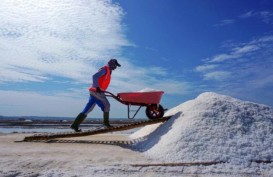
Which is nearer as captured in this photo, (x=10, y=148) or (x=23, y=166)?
(x=23, y=166)

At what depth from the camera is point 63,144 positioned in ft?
28.1

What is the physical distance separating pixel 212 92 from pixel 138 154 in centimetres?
332

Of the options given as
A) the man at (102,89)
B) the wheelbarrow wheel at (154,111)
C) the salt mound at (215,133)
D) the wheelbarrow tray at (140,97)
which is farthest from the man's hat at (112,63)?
the salt mound at (215,133)

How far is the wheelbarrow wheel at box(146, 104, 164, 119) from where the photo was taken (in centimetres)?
927

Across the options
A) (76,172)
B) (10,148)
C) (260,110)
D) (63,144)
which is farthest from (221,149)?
(10,148)

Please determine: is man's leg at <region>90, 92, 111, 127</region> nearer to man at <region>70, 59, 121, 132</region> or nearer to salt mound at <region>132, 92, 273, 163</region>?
man at <region>70, 59, 121, 132</region>

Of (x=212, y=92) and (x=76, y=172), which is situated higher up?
(x=212, y=92)

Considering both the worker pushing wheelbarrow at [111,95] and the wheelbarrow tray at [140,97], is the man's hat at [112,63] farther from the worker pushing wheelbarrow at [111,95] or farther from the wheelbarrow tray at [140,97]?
the wheelbarrow tray at [140,97]

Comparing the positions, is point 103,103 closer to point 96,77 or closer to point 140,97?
point 96,77

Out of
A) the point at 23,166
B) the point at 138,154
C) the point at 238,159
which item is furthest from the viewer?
the point at 138,154

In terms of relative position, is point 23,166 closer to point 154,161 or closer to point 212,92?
point 154,161

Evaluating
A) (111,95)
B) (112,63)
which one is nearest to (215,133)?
(111,95)

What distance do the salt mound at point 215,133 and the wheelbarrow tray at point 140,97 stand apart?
31.3 inches

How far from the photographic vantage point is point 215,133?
7.16 m
